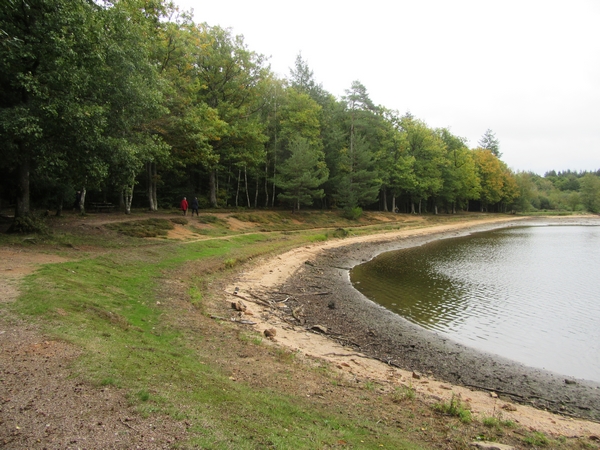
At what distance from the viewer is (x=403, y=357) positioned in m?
10.5

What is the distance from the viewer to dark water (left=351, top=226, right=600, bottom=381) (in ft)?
39.2

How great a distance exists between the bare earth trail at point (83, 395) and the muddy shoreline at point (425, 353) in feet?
1.68

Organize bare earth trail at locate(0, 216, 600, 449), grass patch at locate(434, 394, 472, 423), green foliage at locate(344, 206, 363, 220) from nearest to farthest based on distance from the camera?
bare earth trail at locate(0, 216, 600, 449)
grass patch at locate(434, 394, 472, 423)
green foliage at locate(344, 206, 363, 220)

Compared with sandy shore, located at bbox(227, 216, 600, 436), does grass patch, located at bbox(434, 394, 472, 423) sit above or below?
above

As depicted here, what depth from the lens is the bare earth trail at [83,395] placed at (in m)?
4.13

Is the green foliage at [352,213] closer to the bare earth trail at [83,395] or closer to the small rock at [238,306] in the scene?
the small rock at [238,306]

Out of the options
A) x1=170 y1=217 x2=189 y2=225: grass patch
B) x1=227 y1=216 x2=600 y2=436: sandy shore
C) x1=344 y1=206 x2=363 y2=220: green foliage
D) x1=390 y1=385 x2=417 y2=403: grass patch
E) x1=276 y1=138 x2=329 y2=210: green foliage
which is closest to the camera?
x1=390 y1=385 x2=417 y2=403: grass patch

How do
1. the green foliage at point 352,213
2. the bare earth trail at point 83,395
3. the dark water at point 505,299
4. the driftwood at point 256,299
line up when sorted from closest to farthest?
1. the bare earth trail at point 83,395
2. the dark water at point 505,299
3. the driftwood at point 256,299
4. the green foliage at point 352,213

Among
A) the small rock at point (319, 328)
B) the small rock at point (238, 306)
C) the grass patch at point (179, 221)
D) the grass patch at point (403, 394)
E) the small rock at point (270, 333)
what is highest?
the grass patch at point (179, 221)

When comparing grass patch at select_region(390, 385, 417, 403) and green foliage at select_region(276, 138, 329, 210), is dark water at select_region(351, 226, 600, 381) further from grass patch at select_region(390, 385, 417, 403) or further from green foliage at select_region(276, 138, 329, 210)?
green foliage at select_region(276, 138, 329, 210)

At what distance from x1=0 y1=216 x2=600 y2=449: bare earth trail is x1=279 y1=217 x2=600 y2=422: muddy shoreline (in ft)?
1.68

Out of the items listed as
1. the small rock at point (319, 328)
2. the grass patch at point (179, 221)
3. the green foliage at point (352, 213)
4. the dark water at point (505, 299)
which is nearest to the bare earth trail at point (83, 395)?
the small rock at point (319, 328)

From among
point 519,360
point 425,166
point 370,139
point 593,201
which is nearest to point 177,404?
point 519,360

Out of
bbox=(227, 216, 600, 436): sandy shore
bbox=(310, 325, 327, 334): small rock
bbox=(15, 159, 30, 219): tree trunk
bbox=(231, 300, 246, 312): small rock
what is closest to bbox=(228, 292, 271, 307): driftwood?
bbox=(227, 216, 600, 436): sandy shore
